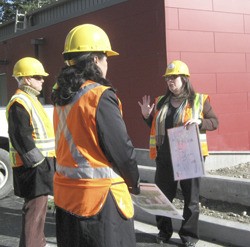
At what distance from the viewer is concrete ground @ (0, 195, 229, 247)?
5027 mm

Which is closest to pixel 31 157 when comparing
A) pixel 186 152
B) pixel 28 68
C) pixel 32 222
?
pixel 32 222

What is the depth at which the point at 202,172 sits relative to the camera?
427 cm

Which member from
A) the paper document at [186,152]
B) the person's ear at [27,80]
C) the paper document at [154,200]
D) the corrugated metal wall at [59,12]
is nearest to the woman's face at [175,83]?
the paper document at [186,152]

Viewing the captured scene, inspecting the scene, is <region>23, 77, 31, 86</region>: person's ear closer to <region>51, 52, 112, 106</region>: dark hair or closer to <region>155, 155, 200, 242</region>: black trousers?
<region>155, 155, 200, 242</region>: black trousers

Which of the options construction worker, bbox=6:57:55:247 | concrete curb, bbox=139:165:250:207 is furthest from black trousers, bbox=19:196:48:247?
concrete curb, bbox=139:165:250:207

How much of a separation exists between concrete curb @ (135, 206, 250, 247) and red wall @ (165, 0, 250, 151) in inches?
122

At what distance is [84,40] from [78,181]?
0.84m

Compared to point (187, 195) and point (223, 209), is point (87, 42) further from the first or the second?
point (223, 209)

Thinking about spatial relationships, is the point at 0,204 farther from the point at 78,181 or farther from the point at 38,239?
the point at 78,181

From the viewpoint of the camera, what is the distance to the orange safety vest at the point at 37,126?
4211mm

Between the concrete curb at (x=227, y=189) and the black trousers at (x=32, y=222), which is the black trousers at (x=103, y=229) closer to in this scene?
the black trousers at (x=32, y=222)

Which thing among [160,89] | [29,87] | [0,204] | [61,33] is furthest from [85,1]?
[29,87]

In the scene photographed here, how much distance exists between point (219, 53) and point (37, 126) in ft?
16.5

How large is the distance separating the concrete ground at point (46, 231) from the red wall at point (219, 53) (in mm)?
3110
